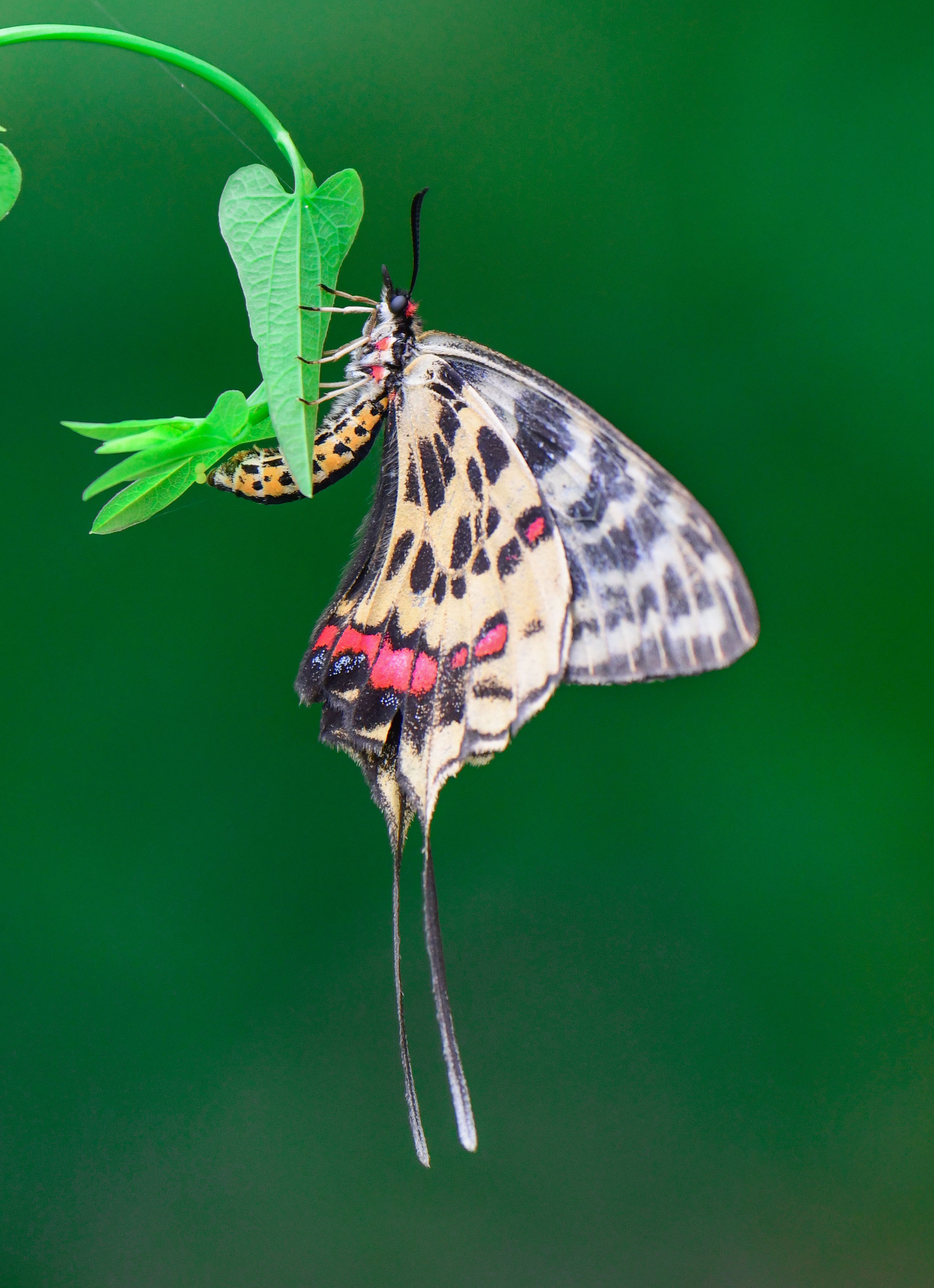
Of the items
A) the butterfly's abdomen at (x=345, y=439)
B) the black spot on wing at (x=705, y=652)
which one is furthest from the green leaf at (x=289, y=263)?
the black spot on wing at (x=705, y=652)

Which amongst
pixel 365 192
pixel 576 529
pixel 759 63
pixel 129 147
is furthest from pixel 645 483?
pixel 759 63

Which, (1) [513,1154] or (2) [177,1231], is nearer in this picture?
(2) [177,1231]

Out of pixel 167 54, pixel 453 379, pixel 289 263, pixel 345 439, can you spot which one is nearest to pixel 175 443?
pixel 289 263

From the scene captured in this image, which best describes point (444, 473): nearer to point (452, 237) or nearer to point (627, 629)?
point (627, 629)

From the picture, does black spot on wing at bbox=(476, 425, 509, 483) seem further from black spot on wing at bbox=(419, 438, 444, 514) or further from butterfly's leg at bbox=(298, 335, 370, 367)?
butterfly's leg at bbox=(298, 335, 370, 367)

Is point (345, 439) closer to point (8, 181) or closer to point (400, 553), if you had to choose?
point (400, 553)

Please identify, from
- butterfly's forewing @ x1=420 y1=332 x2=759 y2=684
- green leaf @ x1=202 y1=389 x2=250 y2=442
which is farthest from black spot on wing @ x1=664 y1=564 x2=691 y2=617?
green leaf @ x1=202 y1=389 x2=250 y2=442
